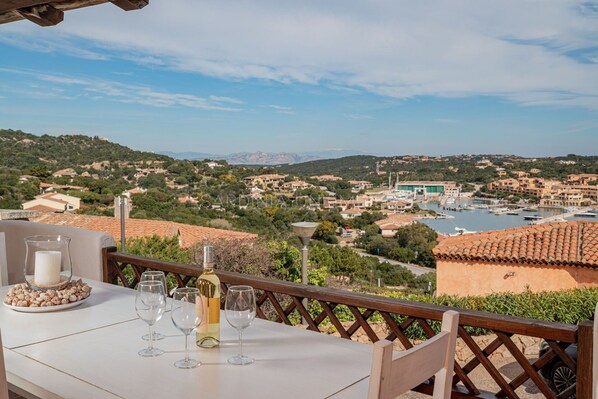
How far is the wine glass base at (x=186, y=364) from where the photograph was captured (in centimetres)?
125

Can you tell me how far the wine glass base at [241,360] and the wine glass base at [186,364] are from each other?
0.26 feet

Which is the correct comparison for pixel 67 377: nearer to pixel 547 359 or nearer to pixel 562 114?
pixel 547 359

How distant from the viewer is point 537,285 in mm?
9719

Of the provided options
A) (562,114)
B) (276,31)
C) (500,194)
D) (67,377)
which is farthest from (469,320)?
(562,114)

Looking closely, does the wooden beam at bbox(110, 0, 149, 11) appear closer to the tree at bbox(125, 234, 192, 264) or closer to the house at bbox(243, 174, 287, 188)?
the tree at bbox(125, 234, 192, 264)

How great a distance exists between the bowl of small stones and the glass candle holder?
1.0 inches

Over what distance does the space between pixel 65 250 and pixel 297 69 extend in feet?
76.1

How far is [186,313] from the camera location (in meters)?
1.27

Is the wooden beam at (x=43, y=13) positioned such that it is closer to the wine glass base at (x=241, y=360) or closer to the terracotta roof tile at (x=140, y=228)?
the wine glass base at (x=241, y=360)

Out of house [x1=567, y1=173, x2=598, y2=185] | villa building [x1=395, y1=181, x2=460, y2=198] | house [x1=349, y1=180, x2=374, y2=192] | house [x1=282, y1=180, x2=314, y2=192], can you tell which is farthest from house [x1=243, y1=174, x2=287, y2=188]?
house [x1=567, y1=173, x2=598, y2=185]

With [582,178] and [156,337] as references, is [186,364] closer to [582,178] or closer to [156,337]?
[156,337]

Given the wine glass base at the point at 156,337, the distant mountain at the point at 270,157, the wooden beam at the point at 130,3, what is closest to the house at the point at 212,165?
the distant mountain at the point at 270,157

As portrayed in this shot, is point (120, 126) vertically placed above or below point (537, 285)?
above

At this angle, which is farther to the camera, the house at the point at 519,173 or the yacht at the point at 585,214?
the house at the point at 519,173
